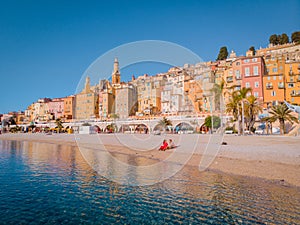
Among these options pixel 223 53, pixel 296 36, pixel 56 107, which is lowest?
pixel 56 107

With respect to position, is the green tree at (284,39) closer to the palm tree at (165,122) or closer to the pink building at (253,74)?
the pink building at (253,74)

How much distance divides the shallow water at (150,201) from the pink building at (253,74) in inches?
1831

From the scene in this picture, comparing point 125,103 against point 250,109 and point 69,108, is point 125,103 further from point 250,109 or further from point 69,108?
point 250,109

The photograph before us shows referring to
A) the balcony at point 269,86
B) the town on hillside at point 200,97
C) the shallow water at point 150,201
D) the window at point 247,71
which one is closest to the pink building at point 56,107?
the town on hillside at point 200,97

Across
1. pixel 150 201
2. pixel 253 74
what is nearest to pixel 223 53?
pixel 253 74

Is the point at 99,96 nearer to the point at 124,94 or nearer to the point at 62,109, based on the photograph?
the point at 124,94

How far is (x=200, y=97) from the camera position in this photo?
227ft

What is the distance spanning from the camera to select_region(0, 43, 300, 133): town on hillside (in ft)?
145

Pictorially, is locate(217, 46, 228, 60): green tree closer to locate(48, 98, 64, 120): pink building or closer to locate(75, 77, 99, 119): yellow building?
locate(75, 77, 99, 119): yellow building

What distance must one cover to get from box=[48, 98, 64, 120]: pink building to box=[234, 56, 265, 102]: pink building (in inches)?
2788

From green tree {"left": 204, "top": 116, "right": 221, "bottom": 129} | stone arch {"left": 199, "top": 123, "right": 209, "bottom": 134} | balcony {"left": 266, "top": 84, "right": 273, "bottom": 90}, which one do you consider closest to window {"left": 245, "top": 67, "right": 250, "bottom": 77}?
balcony {"left": 266, "top": 84, "right": 273, "bottom": 90}

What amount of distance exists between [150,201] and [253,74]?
5243cm

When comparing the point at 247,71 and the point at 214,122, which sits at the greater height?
the point at 247,71

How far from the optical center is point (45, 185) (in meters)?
10.5
